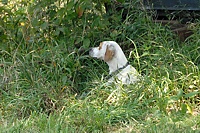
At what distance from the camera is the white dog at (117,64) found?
16.9ft

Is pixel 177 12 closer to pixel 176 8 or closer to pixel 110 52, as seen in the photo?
pixel 176 8

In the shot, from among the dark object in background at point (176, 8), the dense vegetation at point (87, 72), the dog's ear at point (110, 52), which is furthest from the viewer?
the dark object in background at point (176, 8)

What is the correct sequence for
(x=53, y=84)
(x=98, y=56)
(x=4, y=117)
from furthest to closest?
(x=98, y=56), (x=53, y=84), (x=4, y=117)

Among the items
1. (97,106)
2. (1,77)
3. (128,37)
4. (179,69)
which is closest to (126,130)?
(97,106)

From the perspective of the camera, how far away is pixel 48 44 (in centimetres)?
586

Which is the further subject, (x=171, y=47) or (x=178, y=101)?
(x=171, y=47)

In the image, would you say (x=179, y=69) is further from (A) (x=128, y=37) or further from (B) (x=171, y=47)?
(A) (x=128, y=37)

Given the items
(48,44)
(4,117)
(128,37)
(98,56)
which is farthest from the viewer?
(128,37)

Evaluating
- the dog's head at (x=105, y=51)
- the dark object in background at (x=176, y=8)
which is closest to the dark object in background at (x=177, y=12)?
the dark object in background at (x=176, y=8)

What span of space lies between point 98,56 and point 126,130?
55.8 inches

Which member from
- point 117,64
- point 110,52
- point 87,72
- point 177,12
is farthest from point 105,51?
point 177,12

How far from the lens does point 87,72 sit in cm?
574

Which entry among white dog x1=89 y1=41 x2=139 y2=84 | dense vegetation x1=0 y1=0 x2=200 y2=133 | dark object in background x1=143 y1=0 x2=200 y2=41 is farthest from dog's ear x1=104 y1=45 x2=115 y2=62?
dark object in background x1=143 y1=0 x2=200 y2=41

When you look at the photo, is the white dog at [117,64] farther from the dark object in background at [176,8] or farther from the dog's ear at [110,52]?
the dark object in background at [176,8]
